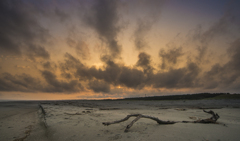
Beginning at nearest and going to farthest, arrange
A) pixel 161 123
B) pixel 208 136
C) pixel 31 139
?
1. pixel 208 136
2. pixel 31 139
3. pixel 161 123

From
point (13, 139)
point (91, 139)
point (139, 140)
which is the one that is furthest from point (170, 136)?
point (13, 139)

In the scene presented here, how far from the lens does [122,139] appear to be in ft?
11.4

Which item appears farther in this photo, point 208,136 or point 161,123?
point 161,123

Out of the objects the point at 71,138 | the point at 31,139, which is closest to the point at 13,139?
the point at 31,139

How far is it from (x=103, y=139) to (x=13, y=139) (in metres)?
4.00

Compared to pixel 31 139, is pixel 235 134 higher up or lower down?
higher up

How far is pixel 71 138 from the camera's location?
3988 millimetres

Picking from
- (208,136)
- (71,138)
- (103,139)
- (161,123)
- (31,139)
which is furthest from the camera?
(161,123)

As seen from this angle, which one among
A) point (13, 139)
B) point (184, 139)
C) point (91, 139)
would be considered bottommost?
point (13, 139)

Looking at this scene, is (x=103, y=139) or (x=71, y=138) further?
(x=71, y=138)

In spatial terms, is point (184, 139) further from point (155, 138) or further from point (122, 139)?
point (122, 139)

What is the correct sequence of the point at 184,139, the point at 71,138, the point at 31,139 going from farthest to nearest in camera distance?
the point at 31,139, the point at 71,138, the point at 184,139

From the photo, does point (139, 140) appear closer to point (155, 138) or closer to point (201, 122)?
point (155, 138)

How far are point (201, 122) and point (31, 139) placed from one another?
7.39 metres
